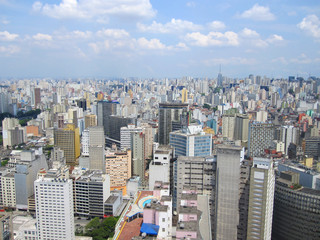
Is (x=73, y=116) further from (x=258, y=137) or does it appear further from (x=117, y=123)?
(x=258, y=137)

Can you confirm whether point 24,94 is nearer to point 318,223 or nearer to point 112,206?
point 112,206

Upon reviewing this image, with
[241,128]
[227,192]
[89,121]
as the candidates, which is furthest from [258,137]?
[89,121]

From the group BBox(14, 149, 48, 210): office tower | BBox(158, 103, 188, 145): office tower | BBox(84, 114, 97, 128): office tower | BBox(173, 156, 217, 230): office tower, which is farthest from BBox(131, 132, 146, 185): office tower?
BBox(84, 114, 97, 128): office tower

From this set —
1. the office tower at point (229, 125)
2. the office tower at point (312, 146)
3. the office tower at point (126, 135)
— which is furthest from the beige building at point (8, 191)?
the office tower at point (312, 146)

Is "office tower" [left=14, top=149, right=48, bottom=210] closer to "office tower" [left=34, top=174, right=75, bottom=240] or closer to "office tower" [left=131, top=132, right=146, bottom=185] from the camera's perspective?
"office tower" [left=34, top=174, right=75, bottom=240]

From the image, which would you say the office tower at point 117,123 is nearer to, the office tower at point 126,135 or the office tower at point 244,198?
the office tower at point 126,135

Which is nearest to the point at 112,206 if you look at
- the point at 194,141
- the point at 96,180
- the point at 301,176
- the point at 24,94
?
the point at 96,180

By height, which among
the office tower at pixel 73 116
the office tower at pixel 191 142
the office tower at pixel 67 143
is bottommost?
the office tower at pixel 67 143
